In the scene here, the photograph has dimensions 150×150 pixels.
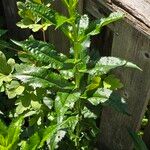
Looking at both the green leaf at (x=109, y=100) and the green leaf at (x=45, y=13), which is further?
the green leaf at (x=109, y=100)

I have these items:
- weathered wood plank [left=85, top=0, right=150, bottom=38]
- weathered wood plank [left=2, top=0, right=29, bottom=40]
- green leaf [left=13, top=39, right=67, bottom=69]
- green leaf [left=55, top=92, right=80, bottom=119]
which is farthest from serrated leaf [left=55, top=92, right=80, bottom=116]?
weathered wood plank [left=2, top=0, right=29, bottom=40]

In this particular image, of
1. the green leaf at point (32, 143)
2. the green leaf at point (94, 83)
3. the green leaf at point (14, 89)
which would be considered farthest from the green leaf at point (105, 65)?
the green leaf at point (14, 89)

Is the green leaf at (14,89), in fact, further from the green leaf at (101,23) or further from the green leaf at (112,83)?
the green leaf at (101,23)

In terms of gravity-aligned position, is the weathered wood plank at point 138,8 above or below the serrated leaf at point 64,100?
above

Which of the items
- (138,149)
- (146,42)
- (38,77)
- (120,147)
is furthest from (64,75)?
(120,147)

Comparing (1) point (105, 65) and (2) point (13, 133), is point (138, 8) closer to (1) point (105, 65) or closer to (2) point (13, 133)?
(1) point (105, 65)

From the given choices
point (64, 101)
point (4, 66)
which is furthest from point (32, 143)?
point (4, 66)

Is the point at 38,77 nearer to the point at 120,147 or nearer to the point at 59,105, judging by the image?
the point at 59,105
